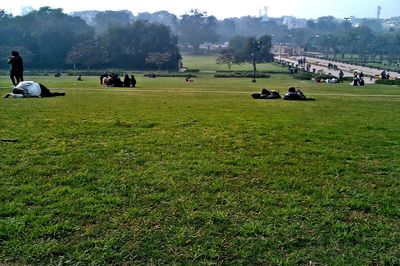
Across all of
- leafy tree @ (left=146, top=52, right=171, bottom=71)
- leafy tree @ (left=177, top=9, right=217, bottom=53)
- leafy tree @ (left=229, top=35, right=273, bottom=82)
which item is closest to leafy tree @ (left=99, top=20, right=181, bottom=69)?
leafy tree @ (left=146, top=52, right=171, bottom=71)

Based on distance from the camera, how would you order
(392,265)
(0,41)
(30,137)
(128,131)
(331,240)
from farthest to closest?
(0,41) → (128,131) → (30,137) → (331,240) → (392,265)

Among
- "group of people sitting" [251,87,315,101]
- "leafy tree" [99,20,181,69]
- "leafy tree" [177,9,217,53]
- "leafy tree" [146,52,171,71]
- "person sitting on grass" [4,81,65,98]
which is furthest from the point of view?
"leafy tree" [177,9,217,53]

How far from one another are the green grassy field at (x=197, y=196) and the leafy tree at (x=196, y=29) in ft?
566

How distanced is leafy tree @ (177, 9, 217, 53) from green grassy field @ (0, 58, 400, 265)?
173 m


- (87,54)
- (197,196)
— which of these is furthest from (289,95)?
(87,54)

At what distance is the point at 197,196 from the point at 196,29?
186654 mm

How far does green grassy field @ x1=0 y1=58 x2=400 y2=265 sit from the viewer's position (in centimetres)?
391

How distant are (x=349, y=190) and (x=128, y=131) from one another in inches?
188

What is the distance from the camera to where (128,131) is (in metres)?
8.55

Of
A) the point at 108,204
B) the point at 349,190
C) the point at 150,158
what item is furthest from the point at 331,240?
the point at 150,158

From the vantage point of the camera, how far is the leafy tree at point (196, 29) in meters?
181

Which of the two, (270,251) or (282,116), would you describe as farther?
(282,116)

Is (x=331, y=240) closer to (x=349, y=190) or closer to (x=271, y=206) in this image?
(x=271, y=206)

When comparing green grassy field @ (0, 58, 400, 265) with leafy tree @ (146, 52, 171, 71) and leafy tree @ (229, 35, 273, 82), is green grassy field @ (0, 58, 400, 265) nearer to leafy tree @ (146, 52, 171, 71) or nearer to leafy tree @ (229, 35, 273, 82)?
leafy tree @ (146, 52, 171, 71)
